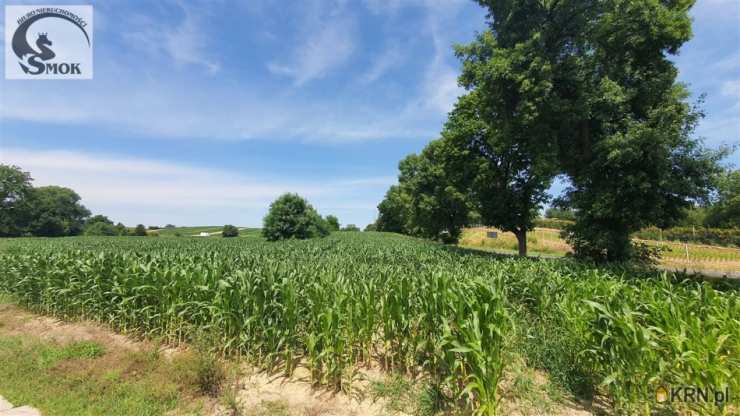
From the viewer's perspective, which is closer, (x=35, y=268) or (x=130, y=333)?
(x=130, y=333)

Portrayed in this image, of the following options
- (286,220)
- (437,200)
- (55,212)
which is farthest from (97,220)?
(437,200)

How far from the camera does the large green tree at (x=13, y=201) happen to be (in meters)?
51.4

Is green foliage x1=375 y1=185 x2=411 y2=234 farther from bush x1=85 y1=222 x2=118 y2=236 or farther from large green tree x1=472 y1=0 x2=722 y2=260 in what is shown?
bush x1=85 y1=222 x2=118 y2=236

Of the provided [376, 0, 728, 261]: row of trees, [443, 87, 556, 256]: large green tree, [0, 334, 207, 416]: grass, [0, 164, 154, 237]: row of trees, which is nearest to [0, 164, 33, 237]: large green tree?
[0, 164, 154, 237]: row of trees

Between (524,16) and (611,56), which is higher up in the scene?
(524,16)

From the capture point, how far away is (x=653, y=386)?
312 centimetres

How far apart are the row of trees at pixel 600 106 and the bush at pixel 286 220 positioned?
27.3m

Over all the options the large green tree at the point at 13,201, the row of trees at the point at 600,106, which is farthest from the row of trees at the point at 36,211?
the row of trees at the point at 600,106

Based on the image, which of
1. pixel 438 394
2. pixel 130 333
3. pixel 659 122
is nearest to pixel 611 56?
pixel 659 122

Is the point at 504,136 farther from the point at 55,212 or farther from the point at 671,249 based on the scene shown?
the point at 55,212

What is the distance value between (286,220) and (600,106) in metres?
31.2

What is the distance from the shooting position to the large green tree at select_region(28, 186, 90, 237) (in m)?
55.4

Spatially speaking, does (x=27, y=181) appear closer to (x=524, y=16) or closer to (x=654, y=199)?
(x=524, y=16)

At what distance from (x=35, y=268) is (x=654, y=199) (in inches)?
722
